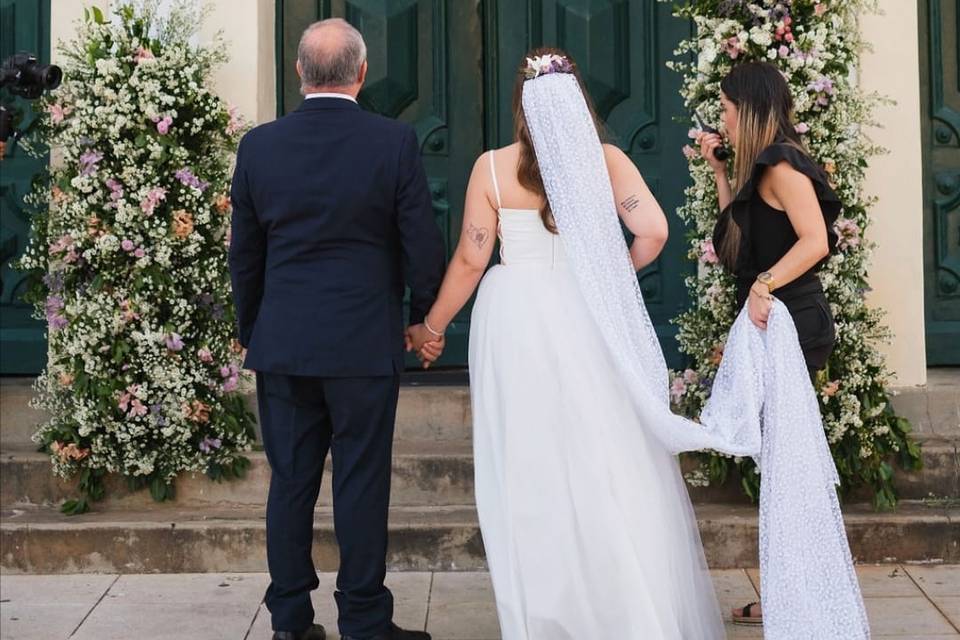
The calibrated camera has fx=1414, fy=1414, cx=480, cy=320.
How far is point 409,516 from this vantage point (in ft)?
19.7

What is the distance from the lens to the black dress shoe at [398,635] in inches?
191

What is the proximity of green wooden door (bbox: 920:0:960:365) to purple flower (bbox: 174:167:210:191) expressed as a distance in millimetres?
3575

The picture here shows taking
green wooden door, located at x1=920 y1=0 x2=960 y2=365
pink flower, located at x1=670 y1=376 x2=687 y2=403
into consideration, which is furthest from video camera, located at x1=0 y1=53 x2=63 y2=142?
green wooden door, located at x1=920 y1=0 x2=960 y2=365

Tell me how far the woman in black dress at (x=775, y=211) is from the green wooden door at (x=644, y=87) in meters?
2.20

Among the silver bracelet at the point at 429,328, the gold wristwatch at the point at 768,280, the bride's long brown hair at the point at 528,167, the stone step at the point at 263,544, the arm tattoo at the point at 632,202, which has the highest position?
the bride's long brown hair at the point at 528,167

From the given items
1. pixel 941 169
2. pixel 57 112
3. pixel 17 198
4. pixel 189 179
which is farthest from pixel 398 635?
pixel 941 169

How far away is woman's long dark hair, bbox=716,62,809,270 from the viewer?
4641mm

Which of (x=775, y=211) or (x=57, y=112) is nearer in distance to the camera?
(x=775, y=211)

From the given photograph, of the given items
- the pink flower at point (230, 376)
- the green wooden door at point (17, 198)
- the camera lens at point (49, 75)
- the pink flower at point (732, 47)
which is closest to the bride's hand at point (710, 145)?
the pink flower at point (732, 47)

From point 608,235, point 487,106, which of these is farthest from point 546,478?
point 487,106

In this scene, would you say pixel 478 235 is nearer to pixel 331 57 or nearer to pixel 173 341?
pixel 331 57

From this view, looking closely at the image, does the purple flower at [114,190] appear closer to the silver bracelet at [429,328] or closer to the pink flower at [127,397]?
the pink flower at [127,397]

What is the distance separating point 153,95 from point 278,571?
2.23m

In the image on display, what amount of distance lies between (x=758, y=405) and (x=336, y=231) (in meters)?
1.48
